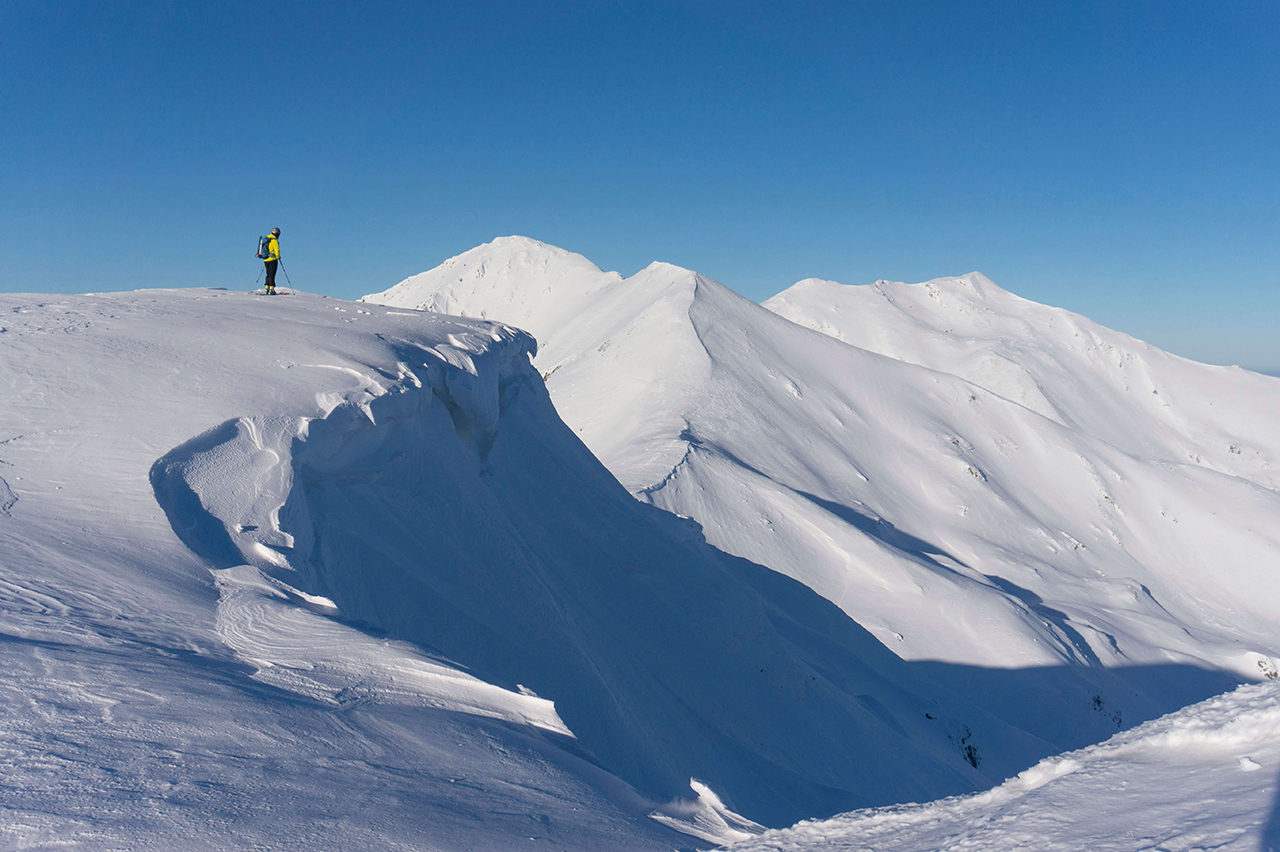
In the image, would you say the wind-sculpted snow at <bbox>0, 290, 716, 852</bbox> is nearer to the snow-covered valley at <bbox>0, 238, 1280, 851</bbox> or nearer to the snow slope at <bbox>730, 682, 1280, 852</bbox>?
the snow-covered valley at <bbox>0, 238, 1280, 851</bbox>

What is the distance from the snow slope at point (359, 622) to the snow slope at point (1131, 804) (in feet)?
3.32

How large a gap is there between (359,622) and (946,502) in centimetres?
2550

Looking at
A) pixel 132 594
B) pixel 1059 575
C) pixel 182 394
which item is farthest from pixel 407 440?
pixel 1059 575

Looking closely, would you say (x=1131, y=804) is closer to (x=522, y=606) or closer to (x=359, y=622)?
(x=359, y=622)

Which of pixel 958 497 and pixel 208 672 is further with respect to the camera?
pixel 958 497

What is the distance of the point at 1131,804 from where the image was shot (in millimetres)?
2936

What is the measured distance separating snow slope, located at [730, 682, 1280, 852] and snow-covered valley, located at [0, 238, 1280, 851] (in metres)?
0.02

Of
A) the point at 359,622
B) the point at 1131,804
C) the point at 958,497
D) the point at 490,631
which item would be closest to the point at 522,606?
the point at 490,631

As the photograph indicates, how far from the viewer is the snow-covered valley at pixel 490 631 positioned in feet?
10.1

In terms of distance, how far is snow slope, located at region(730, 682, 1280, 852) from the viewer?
2.60m

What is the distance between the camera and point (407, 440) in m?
7.98

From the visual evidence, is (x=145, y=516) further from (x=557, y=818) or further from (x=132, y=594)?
(x=557, y=818)

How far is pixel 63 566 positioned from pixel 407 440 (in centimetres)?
396

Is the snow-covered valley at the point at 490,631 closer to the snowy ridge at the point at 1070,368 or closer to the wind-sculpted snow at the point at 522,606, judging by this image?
the wind-sculpted snow at the point at 522,606
